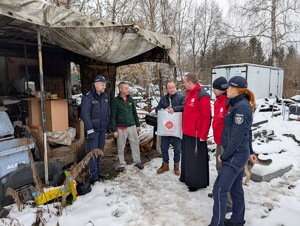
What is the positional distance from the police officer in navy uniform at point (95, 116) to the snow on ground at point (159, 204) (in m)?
0.58

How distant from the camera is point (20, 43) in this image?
532 cm

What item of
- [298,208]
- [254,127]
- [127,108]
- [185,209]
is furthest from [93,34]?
[254,127]

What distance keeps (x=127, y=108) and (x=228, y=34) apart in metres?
16.3

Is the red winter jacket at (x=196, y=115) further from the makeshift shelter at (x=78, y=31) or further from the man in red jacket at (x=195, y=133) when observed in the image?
the makeshift shelter at (x=78, y=31)

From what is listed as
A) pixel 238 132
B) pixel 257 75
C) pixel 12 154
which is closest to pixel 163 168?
pixel 238 132

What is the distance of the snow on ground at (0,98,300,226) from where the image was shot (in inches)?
111

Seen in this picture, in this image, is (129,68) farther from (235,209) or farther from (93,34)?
(235,209)

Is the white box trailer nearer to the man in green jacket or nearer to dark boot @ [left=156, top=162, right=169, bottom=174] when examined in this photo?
dark boot @ [left=156, top=162, right=169, bottom=174]

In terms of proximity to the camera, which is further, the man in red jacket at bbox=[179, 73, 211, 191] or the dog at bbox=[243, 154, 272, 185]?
the dog at bbox=[243, 154, 272, 185]

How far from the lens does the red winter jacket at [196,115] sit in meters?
3.41

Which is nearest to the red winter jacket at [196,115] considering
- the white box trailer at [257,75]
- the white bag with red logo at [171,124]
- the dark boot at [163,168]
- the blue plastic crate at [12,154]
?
the white bag with red logo at [171,124]

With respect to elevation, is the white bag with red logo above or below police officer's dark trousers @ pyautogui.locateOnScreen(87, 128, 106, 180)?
above

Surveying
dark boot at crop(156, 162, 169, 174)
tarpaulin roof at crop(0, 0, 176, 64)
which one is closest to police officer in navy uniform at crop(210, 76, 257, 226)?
dark boot at crop(156, 162, 169, 174)

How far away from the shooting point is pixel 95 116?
377 centimetres
